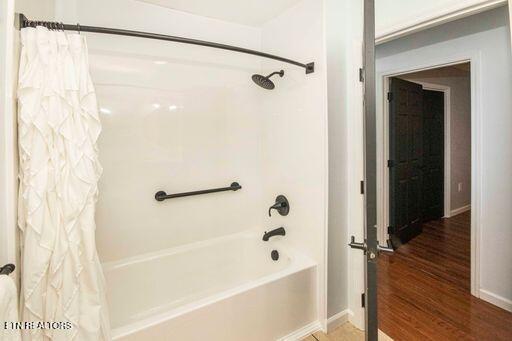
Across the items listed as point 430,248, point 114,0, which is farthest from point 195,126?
point 430,248

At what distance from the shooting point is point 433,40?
7.90ft

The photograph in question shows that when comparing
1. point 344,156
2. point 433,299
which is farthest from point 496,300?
point 344,156

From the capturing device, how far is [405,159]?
3201mm

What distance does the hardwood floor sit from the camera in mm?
1817

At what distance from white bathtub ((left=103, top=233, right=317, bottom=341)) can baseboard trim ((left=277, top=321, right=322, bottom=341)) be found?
0.11ft

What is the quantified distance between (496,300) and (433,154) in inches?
93.5

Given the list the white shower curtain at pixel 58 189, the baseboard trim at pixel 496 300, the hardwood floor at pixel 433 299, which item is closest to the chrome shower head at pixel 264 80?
the white shower curtain at pixel 58 189

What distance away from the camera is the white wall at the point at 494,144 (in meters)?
1.97

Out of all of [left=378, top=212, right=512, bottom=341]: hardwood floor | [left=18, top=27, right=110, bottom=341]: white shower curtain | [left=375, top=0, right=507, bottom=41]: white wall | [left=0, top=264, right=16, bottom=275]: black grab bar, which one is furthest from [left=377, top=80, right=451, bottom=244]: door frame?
[left=0, top=264, right=16, bottom=275]: black grab bar

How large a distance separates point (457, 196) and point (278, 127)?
396 centimetres

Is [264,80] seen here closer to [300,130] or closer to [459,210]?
[300,130]

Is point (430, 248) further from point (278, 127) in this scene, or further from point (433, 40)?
point (278, 127)

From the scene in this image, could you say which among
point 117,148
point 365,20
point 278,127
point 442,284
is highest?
point 365,20

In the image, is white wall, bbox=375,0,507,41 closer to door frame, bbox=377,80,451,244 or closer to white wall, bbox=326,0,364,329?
white wall, bbox=326,0,364,329
